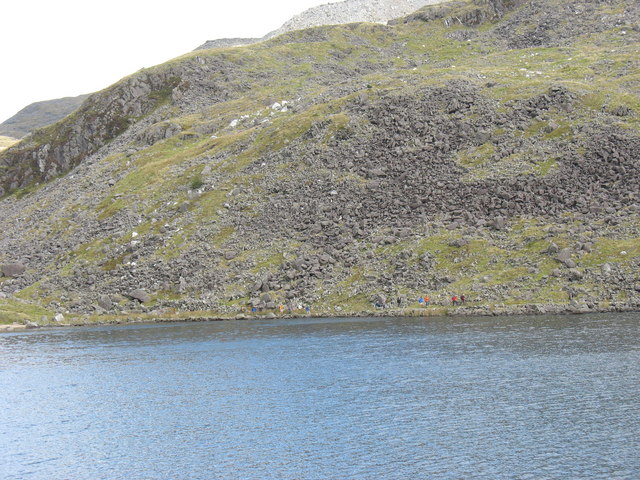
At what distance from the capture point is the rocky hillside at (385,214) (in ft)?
330

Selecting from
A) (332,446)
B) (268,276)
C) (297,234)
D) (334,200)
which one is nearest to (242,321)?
(268,276)

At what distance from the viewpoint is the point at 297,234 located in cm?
12450

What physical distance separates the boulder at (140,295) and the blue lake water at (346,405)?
1261 inches

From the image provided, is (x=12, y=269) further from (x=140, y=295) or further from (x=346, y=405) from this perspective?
(x=346, y=405)

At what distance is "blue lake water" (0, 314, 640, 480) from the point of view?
1534 inches

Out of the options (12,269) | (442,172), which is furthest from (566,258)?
(12,269)

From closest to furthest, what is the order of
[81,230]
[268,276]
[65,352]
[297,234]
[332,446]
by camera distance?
1. [332,446]
2. [65,352]
3. [268,276]
4. [297,234]
5. [81,230]

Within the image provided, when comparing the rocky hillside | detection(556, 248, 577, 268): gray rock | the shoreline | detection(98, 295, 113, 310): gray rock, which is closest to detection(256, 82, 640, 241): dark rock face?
the rocky hillside

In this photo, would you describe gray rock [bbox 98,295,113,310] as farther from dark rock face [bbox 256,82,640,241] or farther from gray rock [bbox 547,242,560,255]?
gray rock [bbox 547,242,560,255]

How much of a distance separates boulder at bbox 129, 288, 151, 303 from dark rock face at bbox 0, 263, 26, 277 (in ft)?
129

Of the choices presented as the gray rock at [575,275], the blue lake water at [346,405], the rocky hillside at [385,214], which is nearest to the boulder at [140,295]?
the rocky hillside at [385,214]

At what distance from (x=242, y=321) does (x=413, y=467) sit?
240 ft

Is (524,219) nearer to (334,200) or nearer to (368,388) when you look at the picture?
(334,200)

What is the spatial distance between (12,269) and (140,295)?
44.1 m
